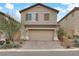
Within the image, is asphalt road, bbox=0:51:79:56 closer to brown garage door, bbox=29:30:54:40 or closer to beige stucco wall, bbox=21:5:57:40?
brown garage door, bbox=29:30:54:40

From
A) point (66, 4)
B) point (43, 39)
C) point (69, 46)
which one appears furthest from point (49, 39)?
point (66, 4)

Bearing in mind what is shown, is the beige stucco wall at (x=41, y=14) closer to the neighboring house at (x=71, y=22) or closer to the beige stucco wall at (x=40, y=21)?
the beige stucco wall at (x=40, y=21)

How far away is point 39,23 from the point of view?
7012mm

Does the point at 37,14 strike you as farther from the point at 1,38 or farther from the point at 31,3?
the point at 1,38

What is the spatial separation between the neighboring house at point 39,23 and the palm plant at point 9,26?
0.84 ft

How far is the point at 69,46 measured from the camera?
692 cm

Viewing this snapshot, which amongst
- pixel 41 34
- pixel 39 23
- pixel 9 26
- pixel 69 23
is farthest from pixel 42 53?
pixel 9 26

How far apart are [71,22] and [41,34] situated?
1.01 metres

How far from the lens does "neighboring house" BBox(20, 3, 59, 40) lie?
22.9ft

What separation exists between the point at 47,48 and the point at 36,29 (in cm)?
70

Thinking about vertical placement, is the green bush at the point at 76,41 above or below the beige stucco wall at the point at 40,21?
below

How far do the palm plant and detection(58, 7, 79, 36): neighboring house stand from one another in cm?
141

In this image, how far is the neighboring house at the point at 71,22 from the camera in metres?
6.87

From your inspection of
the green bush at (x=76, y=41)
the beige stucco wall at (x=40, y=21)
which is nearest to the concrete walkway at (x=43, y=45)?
the beige stucco wall at (x=40, y=21)
